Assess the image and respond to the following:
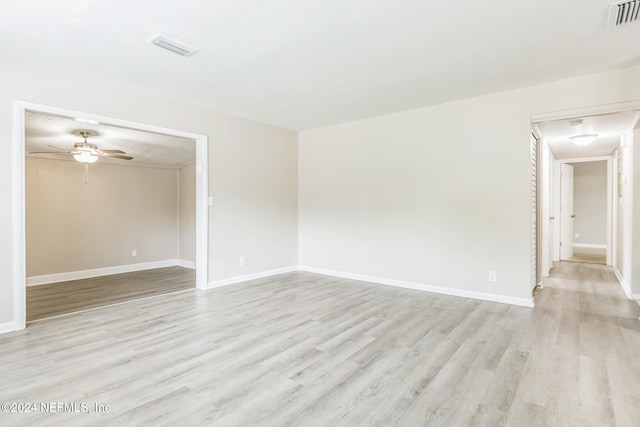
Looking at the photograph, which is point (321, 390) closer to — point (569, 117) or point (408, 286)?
point (408, 286)

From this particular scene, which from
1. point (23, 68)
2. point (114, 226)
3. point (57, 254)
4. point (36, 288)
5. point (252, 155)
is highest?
point (23, 68)

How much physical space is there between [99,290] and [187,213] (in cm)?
266

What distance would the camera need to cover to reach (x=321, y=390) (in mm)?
2039

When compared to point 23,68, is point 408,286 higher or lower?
lower

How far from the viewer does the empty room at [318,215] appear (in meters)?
2.10

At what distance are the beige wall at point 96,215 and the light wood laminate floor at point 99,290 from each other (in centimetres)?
51

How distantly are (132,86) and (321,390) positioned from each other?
12.6 feet

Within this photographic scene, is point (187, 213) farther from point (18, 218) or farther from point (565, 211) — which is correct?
point (565, 211)

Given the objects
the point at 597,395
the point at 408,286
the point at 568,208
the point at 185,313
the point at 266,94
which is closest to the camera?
the point at 597,395

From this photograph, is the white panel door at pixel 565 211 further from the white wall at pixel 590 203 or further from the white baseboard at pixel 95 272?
the white baseboard at pixel 95 272

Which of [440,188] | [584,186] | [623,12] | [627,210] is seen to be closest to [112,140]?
[440,188]

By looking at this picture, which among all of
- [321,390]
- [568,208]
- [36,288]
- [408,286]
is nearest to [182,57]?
[321,390]

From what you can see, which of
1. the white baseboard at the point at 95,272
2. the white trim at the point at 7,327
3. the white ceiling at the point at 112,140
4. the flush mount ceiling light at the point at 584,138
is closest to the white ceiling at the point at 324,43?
the white ceiling at the point at 112,140

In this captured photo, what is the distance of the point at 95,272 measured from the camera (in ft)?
19.6
